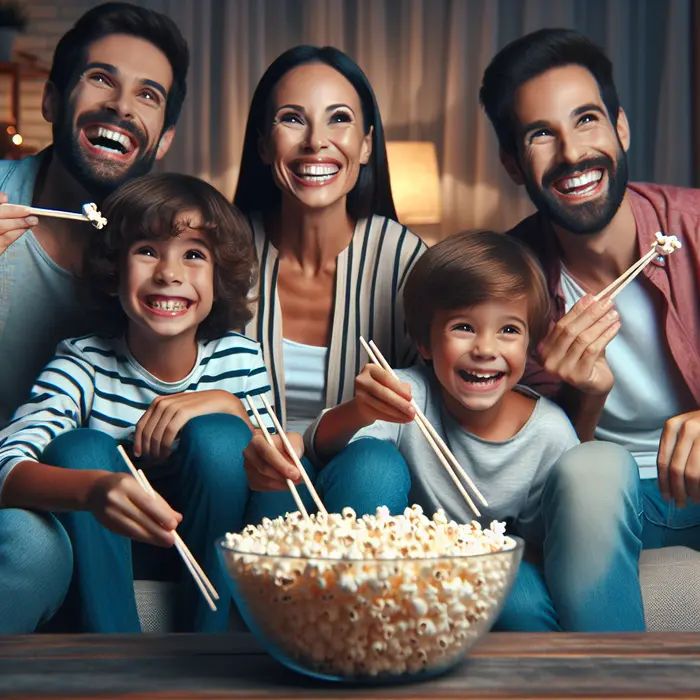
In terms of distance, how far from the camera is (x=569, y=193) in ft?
6.00

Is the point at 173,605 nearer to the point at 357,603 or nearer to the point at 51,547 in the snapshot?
the point at 51,547

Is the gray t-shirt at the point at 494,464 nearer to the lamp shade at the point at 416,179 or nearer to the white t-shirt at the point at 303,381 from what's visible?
the white t-shirt at the point at 303,381

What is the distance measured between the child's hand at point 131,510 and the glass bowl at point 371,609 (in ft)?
0.90

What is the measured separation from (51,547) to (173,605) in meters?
0.21

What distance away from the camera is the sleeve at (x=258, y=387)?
1.67m

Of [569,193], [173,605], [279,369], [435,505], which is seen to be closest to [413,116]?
[569,193]

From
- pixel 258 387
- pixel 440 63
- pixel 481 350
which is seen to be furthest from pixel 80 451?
pixel 440 63

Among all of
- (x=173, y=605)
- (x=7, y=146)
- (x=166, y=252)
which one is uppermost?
(x=7, y=146)

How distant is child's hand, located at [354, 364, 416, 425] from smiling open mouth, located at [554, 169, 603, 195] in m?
0.64

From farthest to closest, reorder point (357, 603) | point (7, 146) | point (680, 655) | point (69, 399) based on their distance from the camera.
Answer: point (7, 146)
point (69, 399)
point (680, 655)
point (357, 603)

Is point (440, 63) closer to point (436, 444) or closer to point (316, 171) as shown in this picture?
point (316, 171)

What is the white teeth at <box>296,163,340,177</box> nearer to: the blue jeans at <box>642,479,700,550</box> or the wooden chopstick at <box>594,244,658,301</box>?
the wooden chopstick at <box>594,244,658,301</box>

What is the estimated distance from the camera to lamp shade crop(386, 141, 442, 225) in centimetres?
251

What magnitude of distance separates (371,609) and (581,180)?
4.05 feet
